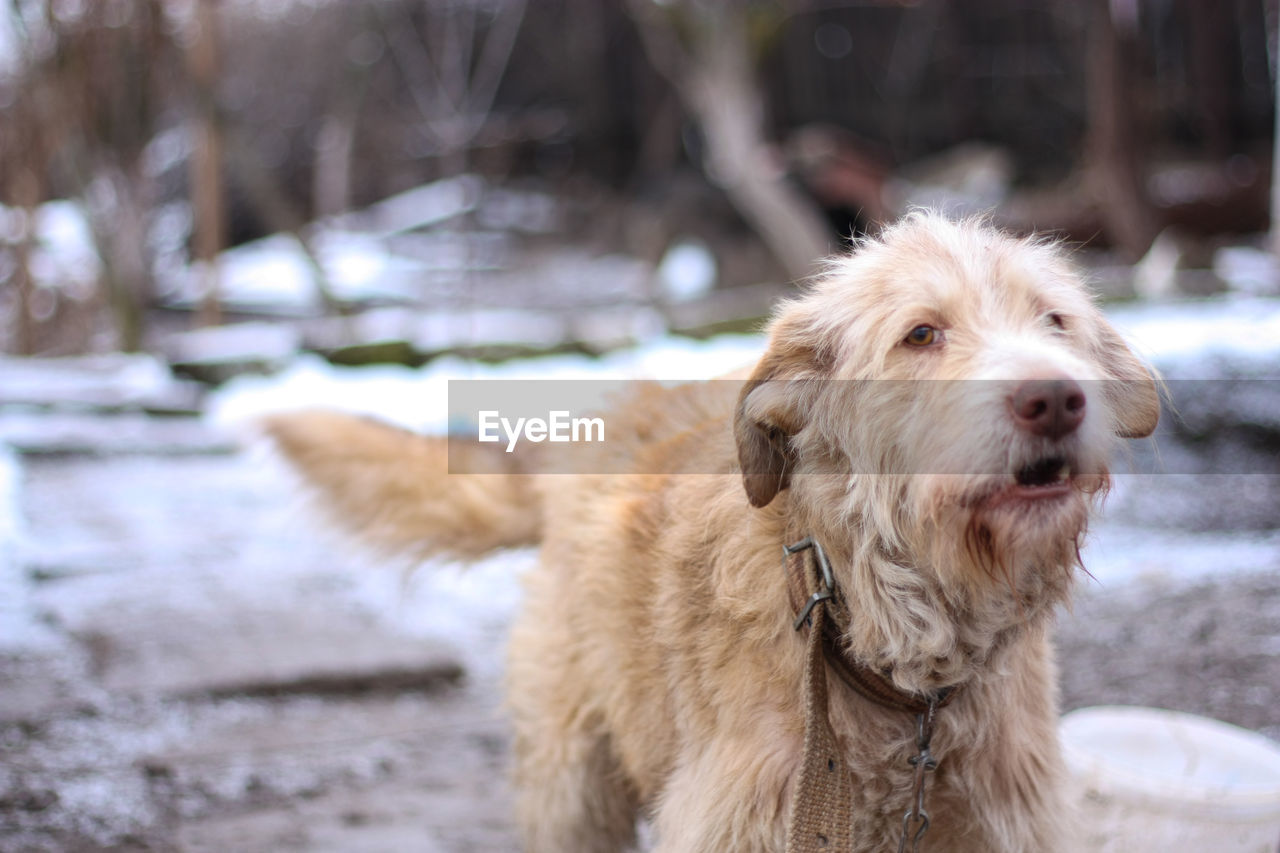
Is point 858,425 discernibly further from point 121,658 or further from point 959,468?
point 121,658

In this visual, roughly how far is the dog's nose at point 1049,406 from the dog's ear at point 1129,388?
0.41 meters

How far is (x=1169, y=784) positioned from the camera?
2232 millimetres

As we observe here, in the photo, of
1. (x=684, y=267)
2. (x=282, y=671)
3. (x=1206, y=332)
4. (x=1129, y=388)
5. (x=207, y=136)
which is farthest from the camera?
(x=684, y=267)

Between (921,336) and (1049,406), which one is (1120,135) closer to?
(921,336)

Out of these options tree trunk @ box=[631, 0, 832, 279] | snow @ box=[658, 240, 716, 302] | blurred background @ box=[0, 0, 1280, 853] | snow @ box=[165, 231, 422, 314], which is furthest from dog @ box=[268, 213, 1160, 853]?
snow @ box=[658, 240, 716, 302]

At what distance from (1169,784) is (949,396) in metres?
1.20

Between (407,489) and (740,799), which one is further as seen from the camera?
(407,489)

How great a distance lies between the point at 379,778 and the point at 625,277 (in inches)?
451

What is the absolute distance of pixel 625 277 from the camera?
1423 cm

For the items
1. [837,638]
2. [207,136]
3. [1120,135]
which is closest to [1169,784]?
[837,638]

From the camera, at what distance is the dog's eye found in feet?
5.73

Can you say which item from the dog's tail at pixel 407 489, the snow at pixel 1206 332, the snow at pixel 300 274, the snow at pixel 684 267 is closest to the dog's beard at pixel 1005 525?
the dog's tail at pixel 407 489

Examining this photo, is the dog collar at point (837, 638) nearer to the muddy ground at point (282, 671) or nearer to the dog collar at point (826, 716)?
the dog collar at point (826, 716)

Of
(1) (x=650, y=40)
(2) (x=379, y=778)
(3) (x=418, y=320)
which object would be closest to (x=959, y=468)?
(2) (x=379, y=778)
